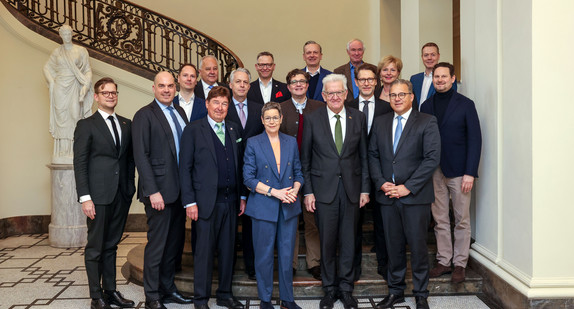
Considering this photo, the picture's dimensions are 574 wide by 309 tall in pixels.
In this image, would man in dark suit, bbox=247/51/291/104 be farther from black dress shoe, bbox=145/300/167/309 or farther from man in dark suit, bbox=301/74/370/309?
black dress shoe, bbox=145/300/167/309

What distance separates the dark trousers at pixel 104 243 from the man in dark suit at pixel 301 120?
1441mm

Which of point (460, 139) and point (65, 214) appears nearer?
point (460, 139)

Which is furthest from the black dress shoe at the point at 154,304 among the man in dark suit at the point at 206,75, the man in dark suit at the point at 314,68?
the man in dark suit at the point at 314,68

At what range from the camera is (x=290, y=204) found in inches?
143

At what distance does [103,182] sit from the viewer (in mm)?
3742

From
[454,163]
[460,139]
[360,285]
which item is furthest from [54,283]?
[460,139]

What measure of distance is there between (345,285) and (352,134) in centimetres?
116

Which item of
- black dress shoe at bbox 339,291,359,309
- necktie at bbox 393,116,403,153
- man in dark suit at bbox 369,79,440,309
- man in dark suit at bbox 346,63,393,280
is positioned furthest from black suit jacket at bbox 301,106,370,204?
black dress shoe at bbox 339,291,359,309

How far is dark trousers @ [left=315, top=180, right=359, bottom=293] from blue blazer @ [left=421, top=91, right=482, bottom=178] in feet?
2.86

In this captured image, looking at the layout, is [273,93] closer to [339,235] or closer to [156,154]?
[156,154]

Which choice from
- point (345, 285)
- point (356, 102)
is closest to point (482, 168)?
point (356, 102)

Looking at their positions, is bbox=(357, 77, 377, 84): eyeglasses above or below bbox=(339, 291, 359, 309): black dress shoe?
above

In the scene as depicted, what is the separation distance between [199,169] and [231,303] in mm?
1066

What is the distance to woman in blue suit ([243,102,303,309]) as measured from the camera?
3.59m
